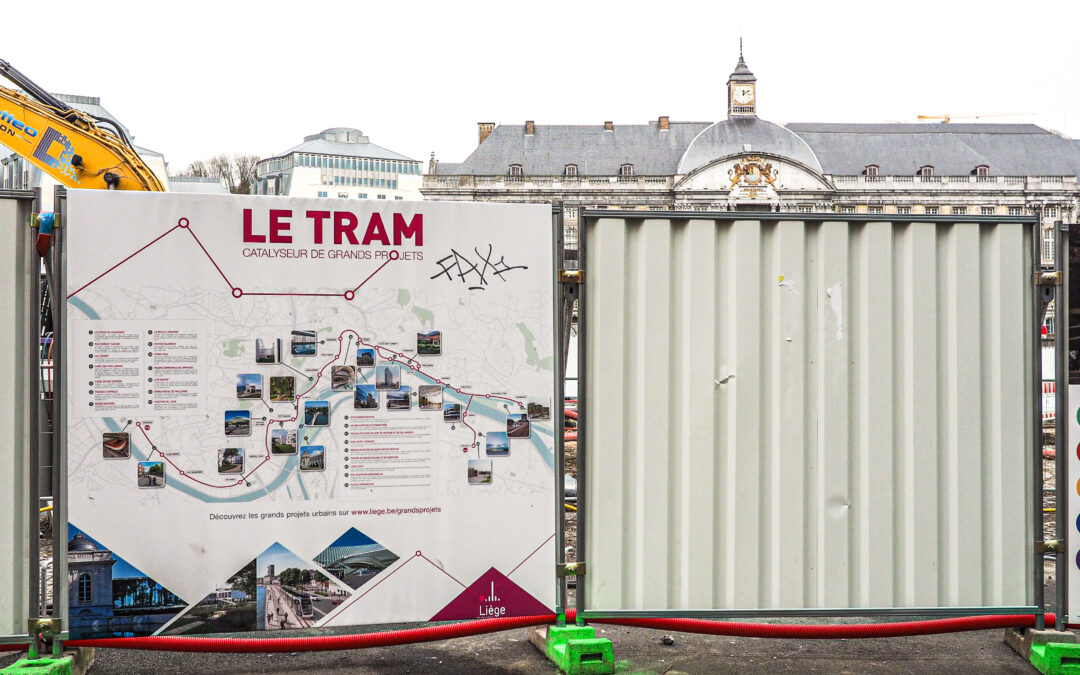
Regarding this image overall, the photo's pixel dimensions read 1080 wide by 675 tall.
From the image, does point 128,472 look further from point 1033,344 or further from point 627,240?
point 1033,344

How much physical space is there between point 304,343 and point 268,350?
140 millimetres

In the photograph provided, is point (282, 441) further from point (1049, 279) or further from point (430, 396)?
point (1049, 279)

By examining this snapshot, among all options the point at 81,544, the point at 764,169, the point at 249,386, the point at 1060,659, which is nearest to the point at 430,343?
the point at 249,386

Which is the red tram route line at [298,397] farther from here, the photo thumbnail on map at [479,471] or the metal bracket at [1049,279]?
the metal bracket at [1049,279]

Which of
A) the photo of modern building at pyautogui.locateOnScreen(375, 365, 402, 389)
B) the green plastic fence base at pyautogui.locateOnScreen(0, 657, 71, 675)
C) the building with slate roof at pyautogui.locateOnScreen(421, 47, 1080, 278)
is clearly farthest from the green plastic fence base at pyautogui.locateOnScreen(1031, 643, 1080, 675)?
the building with slate roof at pyautogui.locateOnScreen(421, 47, 1080, 278)

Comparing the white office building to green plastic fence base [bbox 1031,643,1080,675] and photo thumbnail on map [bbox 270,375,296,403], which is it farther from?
green plastic fence base [bbox 1031,643,1080,675]

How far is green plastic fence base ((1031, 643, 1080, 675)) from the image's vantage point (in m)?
3.95

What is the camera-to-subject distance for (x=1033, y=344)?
4.08 metres

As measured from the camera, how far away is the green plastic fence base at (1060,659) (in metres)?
3.95

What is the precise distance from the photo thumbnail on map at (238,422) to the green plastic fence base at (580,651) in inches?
59.9

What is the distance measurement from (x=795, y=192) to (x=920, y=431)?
6612cm

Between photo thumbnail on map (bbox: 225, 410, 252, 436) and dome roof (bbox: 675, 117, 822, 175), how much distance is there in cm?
6584

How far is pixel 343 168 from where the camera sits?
98.2 m

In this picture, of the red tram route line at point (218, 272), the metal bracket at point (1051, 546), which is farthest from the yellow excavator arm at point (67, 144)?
the metal bracket at point (1051, 546)
